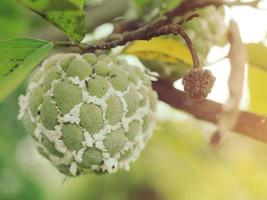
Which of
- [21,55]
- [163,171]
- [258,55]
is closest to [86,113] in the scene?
[21,55]

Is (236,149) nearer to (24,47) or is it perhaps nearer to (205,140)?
(205,140)

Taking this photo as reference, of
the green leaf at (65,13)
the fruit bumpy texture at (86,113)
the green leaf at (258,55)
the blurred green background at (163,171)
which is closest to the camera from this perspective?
the green leaf at (65,13)

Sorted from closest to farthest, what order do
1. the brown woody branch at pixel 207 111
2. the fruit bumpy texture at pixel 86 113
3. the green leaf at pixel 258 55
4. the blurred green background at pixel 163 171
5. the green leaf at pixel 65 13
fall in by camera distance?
the green leaf at pixel 65 13 → the fruit bumpy texture at pixel 86 113 → the brown woody branch at pixel 207 111 → the green leaf at pixel 258 55 → the blurred green background at pixel 163 171

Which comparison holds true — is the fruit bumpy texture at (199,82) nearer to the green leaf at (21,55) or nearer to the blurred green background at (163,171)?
the green leaf at (21,55)

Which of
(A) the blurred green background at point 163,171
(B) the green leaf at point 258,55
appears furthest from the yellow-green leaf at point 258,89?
(A) the blurred green background at point 163,171

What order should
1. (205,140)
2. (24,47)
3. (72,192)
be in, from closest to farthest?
(24,47) → (205,140) → (72,192)

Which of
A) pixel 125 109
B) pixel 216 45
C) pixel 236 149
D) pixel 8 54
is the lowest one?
pixel 236 149

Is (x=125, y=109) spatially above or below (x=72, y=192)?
above

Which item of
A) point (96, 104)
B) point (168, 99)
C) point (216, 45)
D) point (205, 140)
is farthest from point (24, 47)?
point (205, 140)
